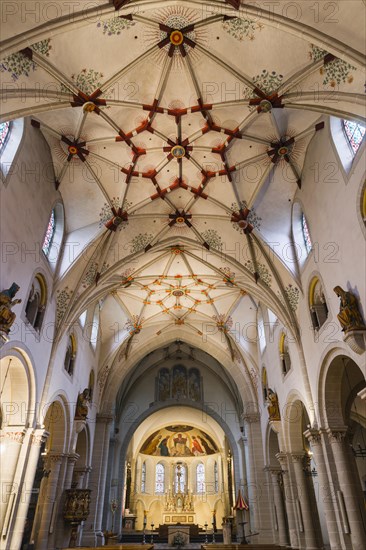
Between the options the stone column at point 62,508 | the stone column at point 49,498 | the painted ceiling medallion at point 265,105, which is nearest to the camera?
the painted ceiling medallion at point 265,105

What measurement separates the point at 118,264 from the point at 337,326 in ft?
30.8

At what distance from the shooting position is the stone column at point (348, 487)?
1007 centimetres

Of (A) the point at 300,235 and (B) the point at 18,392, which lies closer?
(B) the point at 18,392

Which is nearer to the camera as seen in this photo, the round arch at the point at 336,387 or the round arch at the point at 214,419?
the round arch at the point at 336,387

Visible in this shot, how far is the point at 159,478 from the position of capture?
3731cm

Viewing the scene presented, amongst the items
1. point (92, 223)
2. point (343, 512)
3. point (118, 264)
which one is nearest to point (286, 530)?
point (343, 512)

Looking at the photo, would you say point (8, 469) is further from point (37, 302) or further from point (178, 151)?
point (178, 151)

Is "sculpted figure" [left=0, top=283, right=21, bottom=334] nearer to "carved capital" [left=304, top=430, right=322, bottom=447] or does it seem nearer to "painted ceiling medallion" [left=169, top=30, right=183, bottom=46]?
"painted ceiling medallion" [left=169, top=30, right=183, bottom=46]

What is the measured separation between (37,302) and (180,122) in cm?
753

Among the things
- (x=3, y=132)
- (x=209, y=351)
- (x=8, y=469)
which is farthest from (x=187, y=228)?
(x=8, y=469)

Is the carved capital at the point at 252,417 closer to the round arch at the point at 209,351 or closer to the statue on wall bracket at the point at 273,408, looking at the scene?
the round arch at the point at 209,351

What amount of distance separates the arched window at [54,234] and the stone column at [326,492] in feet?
34.2

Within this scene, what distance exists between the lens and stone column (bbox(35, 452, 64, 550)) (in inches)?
560

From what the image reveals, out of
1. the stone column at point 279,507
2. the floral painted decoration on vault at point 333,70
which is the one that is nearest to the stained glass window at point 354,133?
the floral painted decoration on vault at point 333,70
